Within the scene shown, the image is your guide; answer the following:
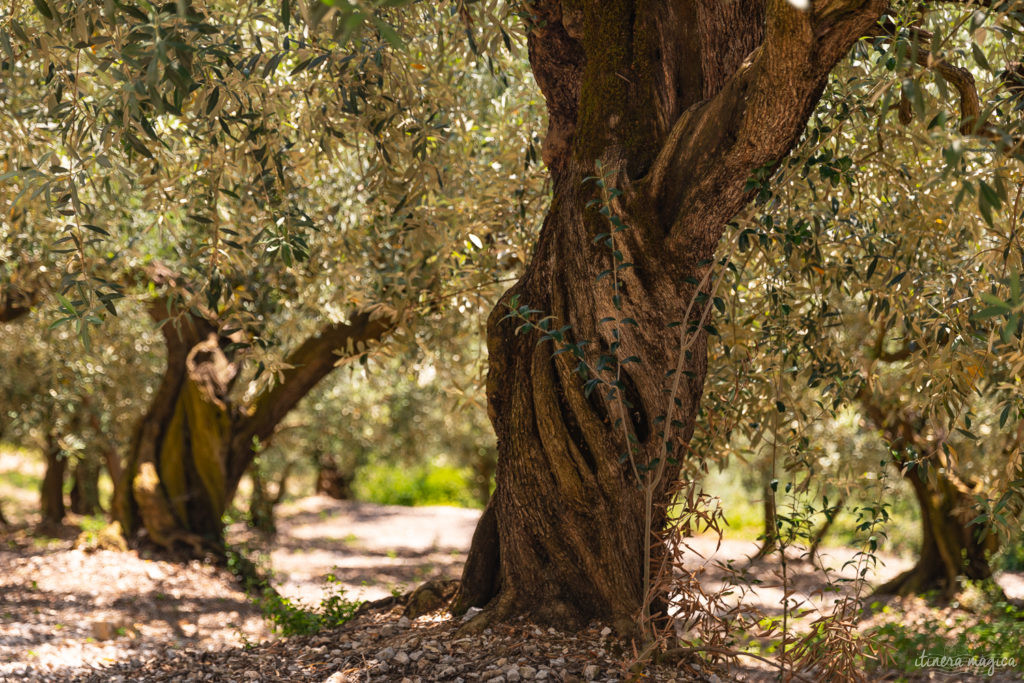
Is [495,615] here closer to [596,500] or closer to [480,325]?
[596,500]

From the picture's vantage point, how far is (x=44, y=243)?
6160mm

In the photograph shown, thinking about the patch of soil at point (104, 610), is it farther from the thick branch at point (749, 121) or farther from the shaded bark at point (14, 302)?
the thick branch at point (749, 121)

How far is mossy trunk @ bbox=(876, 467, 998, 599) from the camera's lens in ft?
28.6

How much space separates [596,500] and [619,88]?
78.3 inches

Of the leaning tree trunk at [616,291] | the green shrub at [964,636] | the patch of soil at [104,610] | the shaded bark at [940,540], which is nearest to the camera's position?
the leaning tree trunk at [616,291]

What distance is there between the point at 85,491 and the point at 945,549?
14880 millimetres

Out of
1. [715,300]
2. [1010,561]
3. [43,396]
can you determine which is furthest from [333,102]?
[1010,561]

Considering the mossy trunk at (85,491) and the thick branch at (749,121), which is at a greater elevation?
the thick branch at (749,121)

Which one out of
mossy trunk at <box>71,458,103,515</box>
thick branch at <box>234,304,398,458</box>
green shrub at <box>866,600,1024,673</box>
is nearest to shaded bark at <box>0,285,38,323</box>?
thick branch at <box>234,304,398,458</box>

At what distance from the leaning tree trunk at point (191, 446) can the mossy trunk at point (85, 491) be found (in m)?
7.32

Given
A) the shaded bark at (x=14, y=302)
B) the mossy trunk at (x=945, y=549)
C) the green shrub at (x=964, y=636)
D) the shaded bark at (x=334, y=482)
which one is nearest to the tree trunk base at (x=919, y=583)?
the mossy trunk at (x=945, y=549)

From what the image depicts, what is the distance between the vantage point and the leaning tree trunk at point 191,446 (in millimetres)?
8312

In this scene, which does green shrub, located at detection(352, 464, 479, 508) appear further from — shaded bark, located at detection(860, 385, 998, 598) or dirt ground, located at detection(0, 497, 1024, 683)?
shaded bark, located at detection(860, 385, 998, 598)

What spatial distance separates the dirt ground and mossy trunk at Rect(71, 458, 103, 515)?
2447 millimetres
